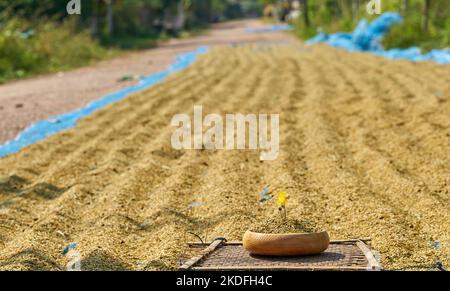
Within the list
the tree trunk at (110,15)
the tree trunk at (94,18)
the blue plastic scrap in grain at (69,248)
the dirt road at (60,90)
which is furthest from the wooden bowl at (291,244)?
the tree trunk at (110,15)

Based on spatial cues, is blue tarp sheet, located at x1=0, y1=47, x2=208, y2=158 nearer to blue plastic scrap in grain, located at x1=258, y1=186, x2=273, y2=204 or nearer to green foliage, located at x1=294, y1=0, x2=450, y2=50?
blue plastic scrap in grain, located at x1=258, y1=186, x2=273, y2=204

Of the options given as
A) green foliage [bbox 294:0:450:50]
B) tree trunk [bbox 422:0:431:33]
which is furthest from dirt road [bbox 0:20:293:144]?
tree trunk [bbox 422:0:431:33]

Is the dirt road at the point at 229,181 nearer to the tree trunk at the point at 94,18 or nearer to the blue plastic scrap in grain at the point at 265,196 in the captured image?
the blue plastic scrap in grain at the point at 265,196

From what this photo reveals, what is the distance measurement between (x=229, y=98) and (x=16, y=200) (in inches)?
223

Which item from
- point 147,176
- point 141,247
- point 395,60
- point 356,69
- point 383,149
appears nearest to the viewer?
point 141,247

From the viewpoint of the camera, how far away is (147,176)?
6770 mm

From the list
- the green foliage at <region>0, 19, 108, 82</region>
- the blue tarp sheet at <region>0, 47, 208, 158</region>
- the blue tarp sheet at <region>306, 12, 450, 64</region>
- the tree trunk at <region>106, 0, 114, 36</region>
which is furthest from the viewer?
the tree trunk at <region>106, 0, 114, 36</region>

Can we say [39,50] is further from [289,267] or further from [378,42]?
[289,267]

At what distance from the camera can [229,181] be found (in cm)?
638

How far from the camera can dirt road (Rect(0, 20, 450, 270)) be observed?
4.84 meters

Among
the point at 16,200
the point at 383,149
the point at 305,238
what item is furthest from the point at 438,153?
the point at 16,200

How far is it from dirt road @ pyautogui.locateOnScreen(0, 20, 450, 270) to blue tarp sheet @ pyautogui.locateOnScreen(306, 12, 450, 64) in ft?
13.9

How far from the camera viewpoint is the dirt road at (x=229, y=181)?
484 centimetres

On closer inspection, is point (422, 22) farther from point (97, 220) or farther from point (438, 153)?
point (97, 220)
